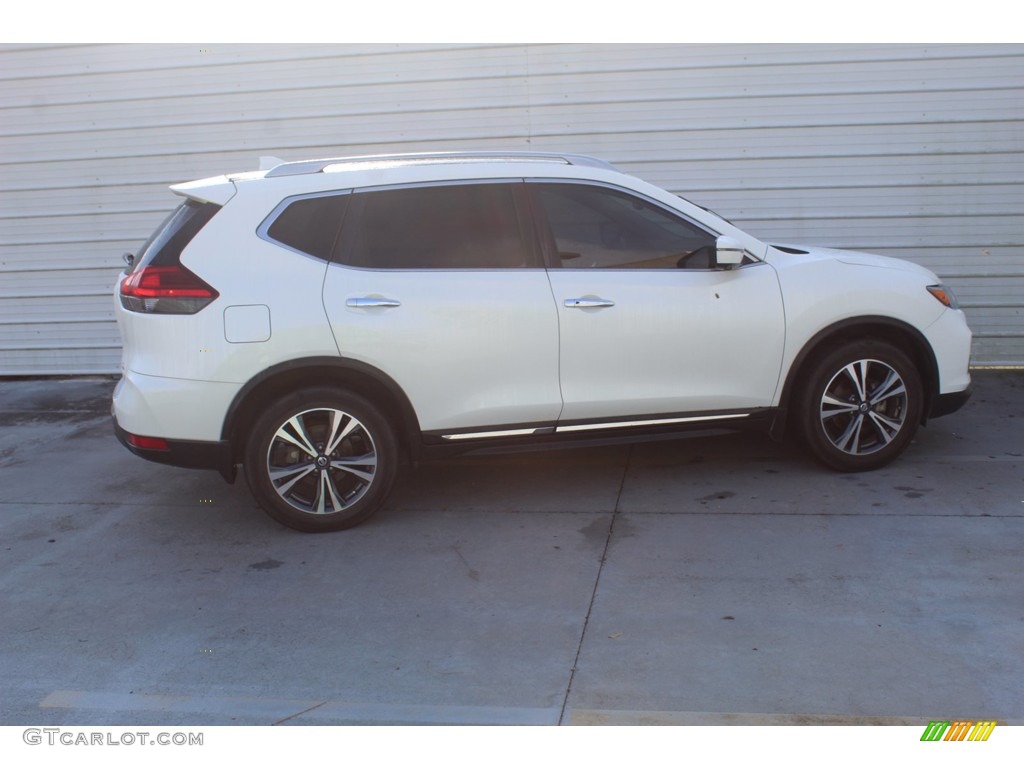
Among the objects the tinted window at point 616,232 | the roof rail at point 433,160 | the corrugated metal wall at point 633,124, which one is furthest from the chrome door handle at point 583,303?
the corrugated metal wall at point 633,124

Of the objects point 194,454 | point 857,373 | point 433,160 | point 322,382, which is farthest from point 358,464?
point 857,373

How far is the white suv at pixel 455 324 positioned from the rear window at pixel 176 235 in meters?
0.01

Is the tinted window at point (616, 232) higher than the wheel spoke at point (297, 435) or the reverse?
higher

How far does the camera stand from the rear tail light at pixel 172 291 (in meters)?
4.93

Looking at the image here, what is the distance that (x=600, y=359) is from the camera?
5.23 metres

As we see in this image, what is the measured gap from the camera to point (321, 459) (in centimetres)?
512

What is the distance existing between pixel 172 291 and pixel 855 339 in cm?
347

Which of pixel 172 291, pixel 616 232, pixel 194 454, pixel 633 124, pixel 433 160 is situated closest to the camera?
pixel 172 291

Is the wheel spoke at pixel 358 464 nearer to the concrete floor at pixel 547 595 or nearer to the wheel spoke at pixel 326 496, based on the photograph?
the wheel spoke at pixel 326 496

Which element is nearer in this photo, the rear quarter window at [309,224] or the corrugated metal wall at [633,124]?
the rear quarter window at [309,224]
